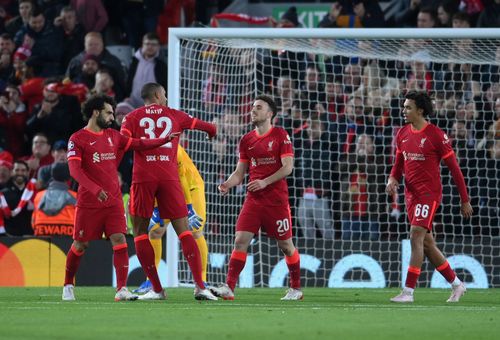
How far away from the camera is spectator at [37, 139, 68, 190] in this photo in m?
17.2

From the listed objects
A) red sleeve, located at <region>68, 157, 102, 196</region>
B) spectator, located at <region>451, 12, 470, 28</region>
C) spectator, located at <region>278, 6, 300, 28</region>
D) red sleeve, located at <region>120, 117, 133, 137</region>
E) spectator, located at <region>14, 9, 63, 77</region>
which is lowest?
red sleeve, located at <region>68, 157, 102, 196</region>

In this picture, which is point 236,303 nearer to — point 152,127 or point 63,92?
point 152,127

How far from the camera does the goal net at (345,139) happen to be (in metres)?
15.8

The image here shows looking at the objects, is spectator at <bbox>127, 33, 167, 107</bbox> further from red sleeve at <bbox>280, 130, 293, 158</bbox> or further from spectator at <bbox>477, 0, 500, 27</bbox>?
red sleeve at <bbox>280, 130, 293, 158</bbox>

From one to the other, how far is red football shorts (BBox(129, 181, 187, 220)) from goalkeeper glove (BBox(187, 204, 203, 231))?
1884mm

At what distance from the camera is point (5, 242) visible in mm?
15984

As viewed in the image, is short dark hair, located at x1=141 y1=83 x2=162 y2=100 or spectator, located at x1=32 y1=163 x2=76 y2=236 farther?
spectator, located at x1=32 y1=163 x2=76 y2=236

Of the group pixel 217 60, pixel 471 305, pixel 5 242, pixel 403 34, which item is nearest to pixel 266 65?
pixel 217 60

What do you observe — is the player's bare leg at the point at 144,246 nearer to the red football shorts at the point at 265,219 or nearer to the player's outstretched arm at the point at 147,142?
the player's outstretched arm at the point at 147,142

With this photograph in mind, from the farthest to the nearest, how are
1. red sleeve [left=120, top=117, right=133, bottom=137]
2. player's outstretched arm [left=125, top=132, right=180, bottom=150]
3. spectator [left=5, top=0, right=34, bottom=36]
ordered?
spectator [left=5, top=0, right=34, bottom=36]
red sleeve [left=120, top=117, right=133, bottom=137]
player's outstretched arm [left=125, top=132, right=180, bottom=150]

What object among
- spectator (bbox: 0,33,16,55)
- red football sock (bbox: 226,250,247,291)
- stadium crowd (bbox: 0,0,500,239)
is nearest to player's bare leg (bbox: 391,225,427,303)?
red football sock (bbox: 226,250,247,291)

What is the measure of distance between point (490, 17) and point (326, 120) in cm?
303

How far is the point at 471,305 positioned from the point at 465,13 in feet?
22.5

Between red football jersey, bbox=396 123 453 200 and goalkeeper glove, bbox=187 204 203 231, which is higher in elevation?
red football jersey, bbox=396 123 453 200
